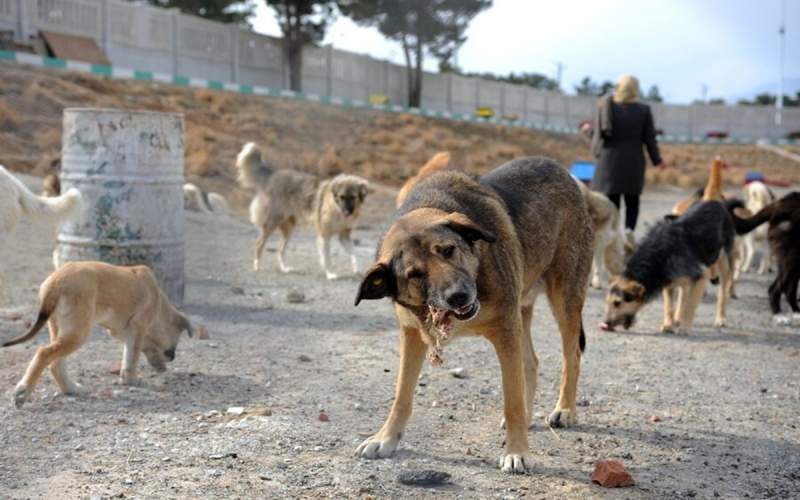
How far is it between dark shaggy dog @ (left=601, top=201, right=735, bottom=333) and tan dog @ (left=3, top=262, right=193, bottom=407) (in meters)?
4.33

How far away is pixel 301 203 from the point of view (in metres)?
12.3

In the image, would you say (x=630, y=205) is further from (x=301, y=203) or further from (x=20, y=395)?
(x=20, y=395)

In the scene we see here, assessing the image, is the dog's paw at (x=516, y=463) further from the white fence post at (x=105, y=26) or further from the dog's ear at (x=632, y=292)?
the white fence post at (x=105, y=26)

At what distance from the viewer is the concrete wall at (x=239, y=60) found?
1110 inches

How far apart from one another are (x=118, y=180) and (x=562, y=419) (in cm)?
460

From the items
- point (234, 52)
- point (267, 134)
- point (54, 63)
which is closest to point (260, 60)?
point (234, 52)

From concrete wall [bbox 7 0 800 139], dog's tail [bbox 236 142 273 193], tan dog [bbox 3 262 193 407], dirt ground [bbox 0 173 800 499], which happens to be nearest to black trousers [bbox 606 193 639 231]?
dirt ground [bbox 0 173 800 499]

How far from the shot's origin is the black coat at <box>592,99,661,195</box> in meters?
10.5

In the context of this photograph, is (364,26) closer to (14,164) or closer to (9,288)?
(14,164)

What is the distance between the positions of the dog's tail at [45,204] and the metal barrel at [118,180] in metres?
0.90

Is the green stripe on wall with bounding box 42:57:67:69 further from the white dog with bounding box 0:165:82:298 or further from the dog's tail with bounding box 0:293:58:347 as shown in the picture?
the dog's tail with bounding box 0:293:58:347

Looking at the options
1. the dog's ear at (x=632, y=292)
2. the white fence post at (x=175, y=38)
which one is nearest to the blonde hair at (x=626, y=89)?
the dog's ear at (x=632, y=292)

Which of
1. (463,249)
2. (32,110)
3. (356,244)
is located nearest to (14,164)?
(32,110)

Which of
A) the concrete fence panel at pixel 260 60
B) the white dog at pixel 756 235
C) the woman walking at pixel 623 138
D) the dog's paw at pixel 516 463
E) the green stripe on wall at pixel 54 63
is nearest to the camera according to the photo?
the dog's paw at pixel 516 463
